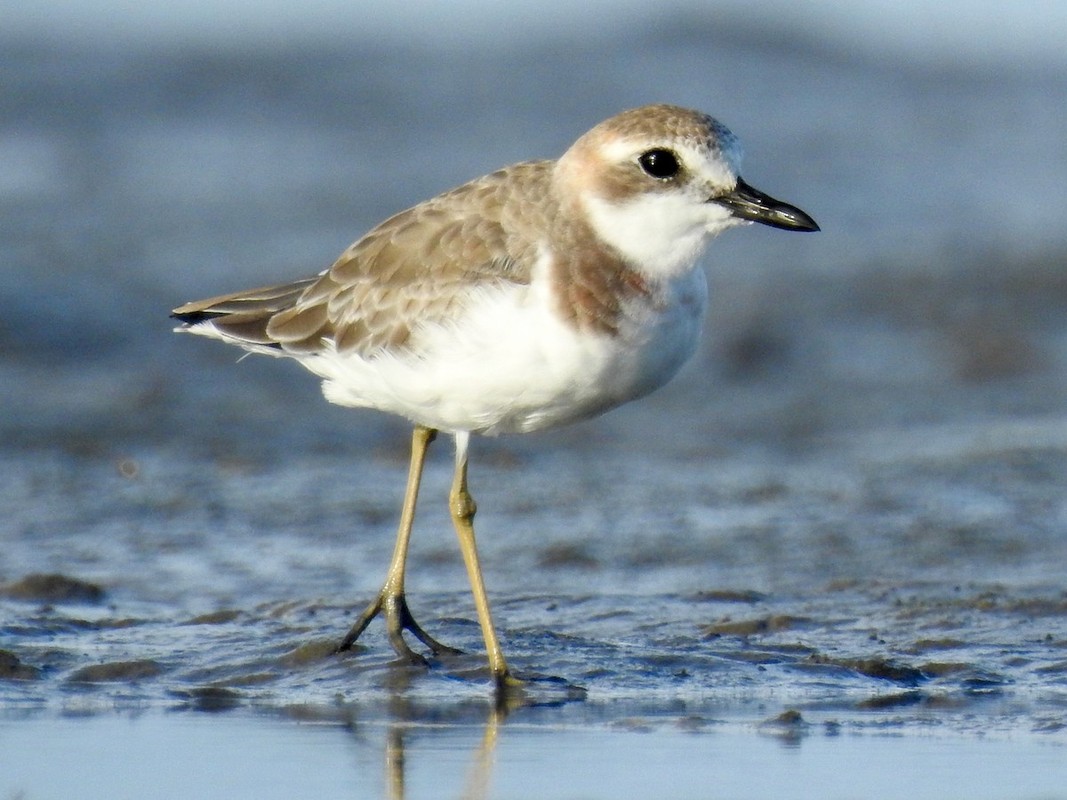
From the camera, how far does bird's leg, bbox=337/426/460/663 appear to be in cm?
675

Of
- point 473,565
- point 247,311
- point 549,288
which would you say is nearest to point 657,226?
point 549,288

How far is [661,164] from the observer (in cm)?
633

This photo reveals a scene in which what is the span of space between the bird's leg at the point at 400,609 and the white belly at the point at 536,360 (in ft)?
2.30

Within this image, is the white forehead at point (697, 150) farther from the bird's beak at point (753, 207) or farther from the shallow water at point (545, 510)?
the shallow water at point (545, 510)

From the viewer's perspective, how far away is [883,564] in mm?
8375

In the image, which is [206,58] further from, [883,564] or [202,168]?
[883,564]

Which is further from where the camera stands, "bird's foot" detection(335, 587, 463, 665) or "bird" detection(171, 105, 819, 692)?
"bird's foot" detection(335, 587, 463, 665)

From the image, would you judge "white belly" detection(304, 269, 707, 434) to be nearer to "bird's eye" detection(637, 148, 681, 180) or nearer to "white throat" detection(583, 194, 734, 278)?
"white throat" detection(583, 194, 734, 278)

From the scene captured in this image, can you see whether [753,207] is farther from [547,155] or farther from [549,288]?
[547,155]

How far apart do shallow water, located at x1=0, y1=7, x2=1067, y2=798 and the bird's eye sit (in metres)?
1.74

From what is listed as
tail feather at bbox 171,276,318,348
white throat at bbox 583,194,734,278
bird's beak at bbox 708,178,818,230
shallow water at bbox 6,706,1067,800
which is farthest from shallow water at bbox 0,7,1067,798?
bird's beak at bbox 708,178,818,230

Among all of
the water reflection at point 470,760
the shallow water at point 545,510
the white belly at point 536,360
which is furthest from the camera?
the white belly at point 536,360

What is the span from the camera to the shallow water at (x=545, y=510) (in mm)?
5738

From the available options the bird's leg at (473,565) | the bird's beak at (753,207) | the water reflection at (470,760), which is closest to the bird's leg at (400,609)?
the bird's leg at (473,565)
